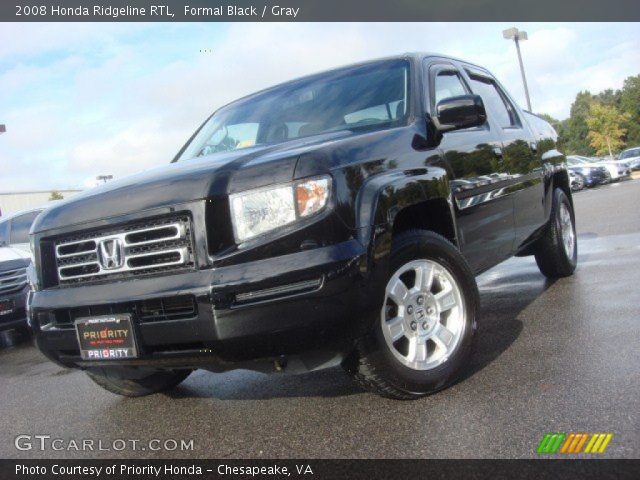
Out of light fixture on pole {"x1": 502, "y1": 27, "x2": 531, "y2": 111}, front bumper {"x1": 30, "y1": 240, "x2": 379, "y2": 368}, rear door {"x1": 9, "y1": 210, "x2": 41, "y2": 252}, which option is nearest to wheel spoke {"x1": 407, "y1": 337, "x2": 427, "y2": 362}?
front bumper {"x1": 30, "y1": 240, "x2": 379, "y2": 368}

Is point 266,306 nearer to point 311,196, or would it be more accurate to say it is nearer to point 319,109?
point 311,196

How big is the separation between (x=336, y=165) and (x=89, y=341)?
4.66 ft

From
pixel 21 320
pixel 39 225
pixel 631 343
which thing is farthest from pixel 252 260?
pixel 21 320

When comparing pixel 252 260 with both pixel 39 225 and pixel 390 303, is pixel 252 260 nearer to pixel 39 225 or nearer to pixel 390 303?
pixel 390 303

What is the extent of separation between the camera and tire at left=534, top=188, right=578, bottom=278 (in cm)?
574

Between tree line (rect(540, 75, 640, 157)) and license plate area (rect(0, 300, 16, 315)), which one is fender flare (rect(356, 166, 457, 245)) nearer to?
license plate area (rect(0, 300, 16, 315))

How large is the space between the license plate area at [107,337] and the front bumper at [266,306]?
110mm

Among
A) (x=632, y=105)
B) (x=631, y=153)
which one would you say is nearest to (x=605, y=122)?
(x=632, y=105)

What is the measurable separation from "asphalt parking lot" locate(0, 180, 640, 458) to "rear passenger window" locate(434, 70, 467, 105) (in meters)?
1.61

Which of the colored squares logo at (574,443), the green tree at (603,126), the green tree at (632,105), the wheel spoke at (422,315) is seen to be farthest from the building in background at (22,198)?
the green tree at (632,105)

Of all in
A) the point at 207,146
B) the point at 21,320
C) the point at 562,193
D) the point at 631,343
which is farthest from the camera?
the point at 21,320

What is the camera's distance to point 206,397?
3.80 metres

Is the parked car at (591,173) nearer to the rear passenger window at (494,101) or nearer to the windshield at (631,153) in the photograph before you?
the windshield at (631,153)

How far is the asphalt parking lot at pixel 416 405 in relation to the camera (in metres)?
2.68
